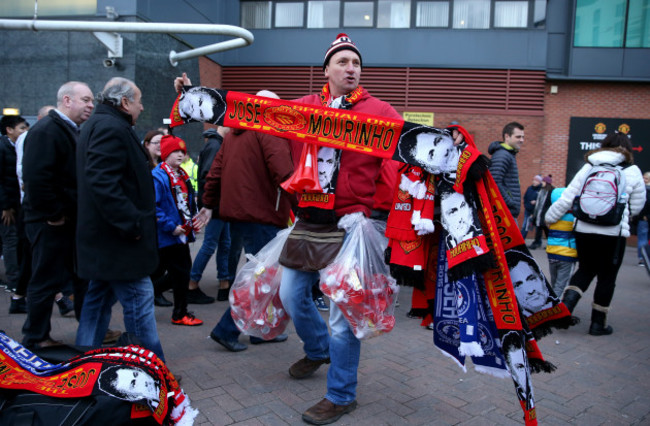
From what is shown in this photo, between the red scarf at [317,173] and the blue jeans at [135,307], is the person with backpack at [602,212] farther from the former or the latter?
the blue jeans at [135,307]

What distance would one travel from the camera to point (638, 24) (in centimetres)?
1348

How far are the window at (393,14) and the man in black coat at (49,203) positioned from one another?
12004 mm

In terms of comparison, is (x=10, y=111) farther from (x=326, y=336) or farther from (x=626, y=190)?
(x=626, y=190)

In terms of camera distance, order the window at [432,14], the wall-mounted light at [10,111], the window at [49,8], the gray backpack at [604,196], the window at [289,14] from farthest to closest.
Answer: the window at [289,14] → the window at [432,14] → the window at [49,8] → the wall-mounted light at [10,111] → the gray backpack at [604,196]

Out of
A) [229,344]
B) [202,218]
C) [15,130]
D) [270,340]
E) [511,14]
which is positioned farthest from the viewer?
[511,14]

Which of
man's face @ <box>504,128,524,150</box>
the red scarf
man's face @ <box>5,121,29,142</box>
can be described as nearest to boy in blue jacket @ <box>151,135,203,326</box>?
the red scarf

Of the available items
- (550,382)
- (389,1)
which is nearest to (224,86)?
(389,1)

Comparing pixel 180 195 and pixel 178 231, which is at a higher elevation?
pixel 180 195

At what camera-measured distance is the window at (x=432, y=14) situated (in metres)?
14.1

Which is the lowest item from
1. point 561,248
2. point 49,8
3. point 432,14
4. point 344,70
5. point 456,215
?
point 561,248

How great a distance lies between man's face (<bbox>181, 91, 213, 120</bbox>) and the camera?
292cm

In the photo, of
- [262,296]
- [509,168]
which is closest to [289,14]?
[509,168]

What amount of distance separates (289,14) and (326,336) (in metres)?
13.3

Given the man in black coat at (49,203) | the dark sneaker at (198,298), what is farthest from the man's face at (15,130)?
the dark sneaker at (198,298)
